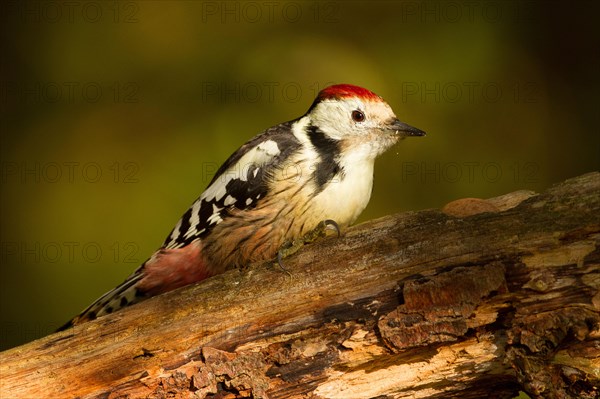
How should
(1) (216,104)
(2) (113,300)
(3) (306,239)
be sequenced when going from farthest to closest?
(1) (216,104) → (2) (113,300) → (3) (306,239)

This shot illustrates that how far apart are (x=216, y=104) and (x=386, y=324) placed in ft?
6.02

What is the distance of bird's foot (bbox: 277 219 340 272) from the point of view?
2.02 metres

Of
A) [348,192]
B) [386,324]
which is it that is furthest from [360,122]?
[386,324]

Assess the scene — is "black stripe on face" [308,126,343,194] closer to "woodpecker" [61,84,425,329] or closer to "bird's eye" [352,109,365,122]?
"woodpecker" [61,84,425,329]

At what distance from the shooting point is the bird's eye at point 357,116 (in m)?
2.45

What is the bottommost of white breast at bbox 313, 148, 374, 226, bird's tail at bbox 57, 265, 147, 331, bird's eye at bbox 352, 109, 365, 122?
bird's tail at bbox 57, 265, 147, 331

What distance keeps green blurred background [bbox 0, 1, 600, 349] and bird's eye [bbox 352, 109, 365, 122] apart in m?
0.81

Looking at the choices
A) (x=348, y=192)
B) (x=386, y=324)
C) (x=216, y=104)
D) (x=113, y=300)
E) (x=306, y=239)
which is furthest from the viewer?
(x=216, y=104)

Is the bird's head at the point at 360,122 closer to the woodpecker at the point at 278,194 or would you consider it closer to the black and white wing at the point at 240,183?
the woodpecker at the point at 278,194

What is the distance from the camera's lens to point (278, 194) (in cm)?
228

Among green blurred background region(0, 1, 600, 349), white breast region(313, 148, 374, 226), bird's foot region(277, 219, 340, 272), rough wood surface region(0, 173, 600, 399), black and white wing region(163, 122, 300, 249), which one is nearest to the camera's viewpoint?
rough wood surface region(0, 173, 600, 399)

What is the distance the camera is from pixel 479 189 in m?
3.09

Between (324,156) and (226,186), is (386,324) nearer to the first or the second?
(324,156)

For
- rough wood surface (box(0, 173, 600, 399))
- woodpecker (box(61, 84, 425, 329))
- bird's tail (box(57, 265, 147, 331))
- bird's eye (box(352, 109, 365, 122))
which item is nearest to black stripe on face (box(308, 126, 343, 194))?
woodpecker (box(61, 84, 425, 329))
